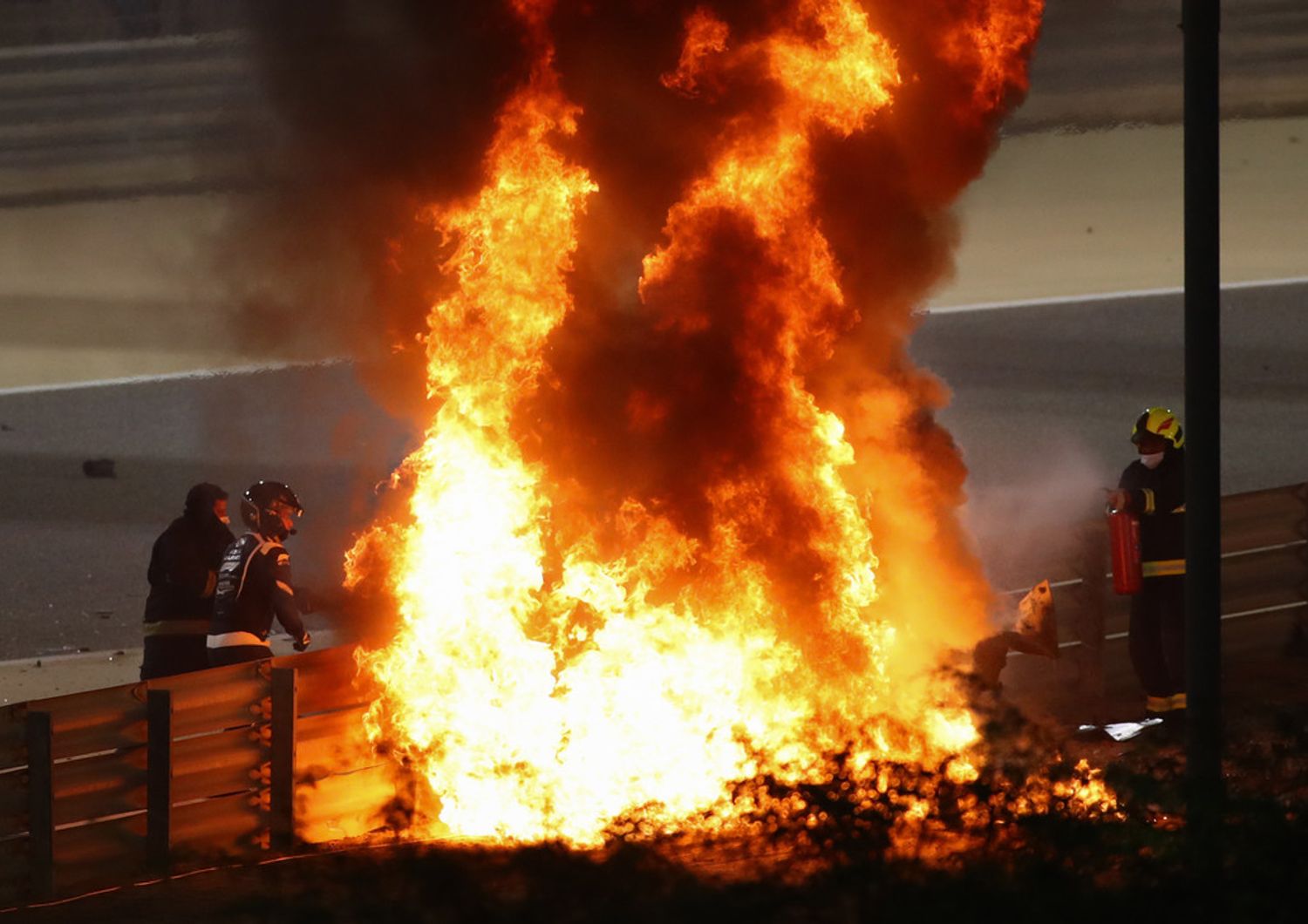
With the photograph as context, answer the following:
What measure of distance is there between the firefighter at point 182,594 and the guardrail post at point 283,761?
2.18 meters

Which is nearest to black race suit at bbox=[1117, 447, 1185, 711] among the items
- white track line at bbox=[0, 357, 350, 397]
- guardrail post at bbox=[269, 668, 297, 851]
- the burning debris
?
the burning debris

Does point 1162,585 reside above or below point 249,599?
above

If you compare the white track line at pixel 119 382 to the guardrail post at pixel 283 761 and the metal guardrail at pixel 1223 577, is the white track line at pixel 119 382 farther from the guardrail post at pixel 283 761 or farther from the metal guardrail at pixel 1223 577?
the guardrail post at pixel 283 761

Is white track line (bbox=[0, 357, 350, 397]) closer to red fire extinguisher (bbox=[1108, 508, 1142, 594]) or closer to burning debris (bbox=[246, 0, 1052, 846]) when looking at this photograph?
burning debris (bbox=[246, 0, 1052, 846])

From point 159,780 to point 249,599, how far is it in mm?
1849

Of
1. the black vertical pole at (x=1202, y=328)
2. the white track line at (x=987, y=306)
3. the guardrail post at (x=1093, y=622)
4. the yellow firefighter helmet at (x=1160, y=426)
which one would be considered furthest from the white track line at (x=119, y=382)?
the black vertical pole at (x=1202, y=328)

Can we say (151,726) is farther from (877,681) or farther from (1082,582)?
(1082,582)

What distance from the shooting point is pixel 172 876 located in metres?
7.81

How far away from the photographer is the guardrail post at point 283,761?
832cm

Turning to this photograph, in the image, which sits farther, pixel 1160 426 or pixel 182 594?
pixel 1160 426

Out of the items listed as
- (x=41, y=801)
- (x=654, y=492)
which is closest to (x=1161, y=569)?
(x=654, y=492)

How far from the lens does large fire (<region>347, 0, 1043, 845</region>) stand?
330 inches

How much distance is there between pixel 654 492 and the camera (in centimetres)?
863

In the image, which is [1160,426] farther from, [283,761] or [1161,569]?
[283,761]
